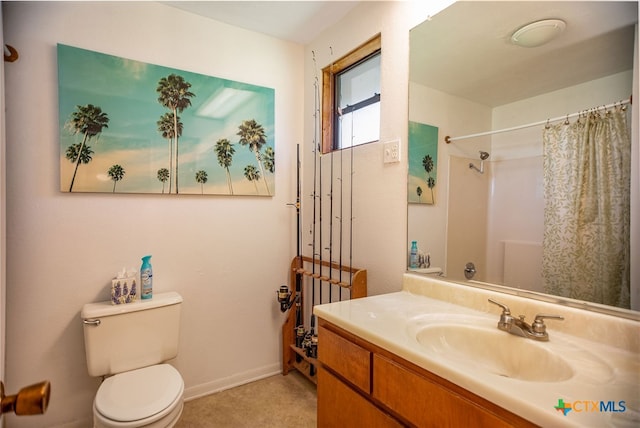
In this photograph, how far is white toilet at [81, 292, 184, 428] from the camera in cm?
132

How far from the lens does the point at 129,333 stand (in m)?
1.68

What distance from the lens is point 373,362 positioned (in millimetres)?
1040

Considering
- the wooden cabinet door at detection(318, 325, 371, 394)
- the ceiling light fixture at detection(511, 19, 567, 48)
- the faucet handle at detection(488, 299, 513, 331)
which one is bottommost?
the wooden cabinet door at detection(318, 325, 371, 394)

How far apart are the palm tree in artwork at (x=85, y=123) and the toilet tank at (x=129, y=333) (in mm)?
722

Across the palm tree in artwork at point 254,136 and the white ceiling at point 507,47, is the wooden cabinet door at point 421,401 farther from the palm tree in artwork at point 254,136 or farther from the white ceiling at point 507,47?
the palm tree in artwork at point 254,136

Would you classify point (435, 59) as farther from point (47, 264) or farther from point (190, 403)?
point (190, 403)

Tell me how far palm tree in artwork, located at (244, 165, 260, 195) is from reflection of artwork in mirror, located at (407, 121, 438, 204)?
44.4 inches

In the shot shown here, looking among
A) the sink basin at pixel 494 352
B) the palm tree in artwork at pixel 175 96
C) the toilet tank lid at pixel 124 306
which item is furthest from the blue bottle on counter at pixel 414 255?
the palm tree in artwork at pixel 175 96

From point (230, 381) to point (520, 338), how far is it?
1.92m

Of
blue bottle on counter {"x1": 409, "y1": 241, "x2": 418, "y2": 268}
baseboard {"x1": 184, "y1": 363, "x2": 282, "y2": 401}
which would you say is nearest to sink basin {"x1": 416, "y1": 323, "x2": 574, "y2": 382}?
blue bottle on counter {"x1": 409, "y1": 241, "x2": 418, "y2": 268}

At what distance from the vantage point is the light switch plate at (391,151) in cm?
167

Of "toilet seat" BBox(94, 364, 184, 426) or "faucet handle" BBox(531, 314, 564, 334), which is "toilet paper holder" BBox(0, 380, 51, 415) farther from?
"faucet handle" BBox(531, 314, 564, 334)

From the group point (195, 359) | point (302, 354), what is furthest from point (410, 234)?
point (195, 359)

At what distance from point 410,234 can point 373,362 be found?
76 cm
